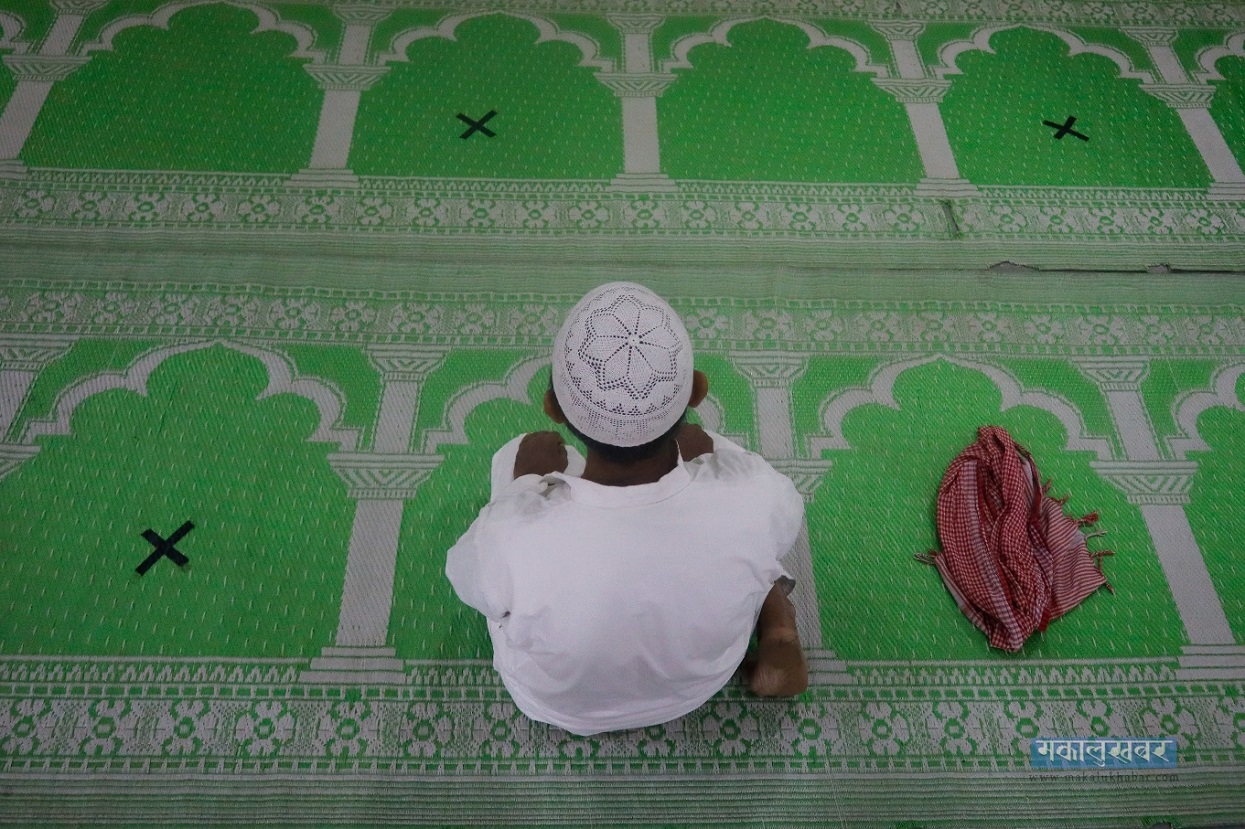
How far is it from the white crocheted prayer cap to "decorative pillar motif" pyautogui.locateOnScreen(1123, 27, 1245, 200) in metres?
1.96

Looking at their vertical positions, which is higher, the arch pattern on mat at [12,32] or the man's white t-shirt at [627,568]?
the arch pattern on mat at [12,32]

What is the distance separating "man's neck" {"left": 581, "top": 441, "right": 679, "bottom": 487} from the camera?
942 mm

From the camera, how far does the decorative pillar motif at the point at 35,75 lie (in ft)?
6.54

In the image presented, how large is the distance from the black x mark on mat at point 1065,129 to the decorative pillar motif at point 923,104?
302 millimetres

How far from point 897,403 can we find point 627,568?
1.04 metres

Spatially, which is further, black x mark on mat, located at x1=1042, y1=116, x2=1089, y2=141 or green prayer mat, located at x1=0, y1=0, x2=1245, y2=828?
black x mark on mat, located at x1=1042, y1=116, x2=1089, y2=141

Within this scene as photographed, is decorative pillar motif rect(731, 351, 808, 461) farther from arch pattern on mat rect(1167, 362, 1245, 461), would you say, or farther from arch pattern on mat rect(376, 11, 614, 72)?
arch pattern on mat rect(376, 11, 614, 72)

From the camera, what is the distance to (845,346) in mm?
1767

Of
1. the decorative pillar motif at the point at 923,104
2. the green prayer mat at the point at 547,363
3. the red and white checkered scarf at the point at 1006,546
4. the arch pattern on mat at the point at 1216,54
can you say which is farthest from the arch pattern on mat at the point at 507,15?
the arch pattern on mat at the point at 1216,54

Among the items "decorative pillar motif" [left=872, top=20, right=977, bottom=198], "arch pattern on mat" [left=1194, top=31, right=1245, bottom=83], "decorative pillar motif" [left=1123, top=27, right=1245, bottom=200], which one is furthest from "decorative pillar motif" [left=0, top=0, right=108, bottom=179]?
"arch pattern on mat" [left=1194, top=31, right=1245, bottom=83]

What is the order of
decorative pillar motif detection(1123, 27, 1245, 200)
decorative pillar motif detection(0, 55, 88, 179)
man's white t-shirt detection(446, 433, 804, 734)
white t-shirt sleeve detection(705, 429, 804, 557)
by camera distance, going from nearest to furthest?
man's white t-shirt detection(446, 433, 804, 734) → white t-shirt sleeve detection(705, 429, 804, 557) → decorative pillar motif detection(0, 55, 88, 179) → decorative pillar motif detection(1123, 27, 1245, 200)

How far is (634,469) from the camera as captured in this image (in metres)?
0.94

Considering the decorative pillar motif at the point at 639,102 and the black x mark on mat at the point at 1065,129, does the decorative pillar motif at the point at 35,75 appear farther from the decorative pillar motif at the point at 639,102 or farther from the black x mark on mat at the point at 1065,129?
the black x mark on mat at the point at 1065,129

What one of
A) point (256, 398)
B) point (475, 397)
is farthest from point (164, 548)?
point (475, 397)
